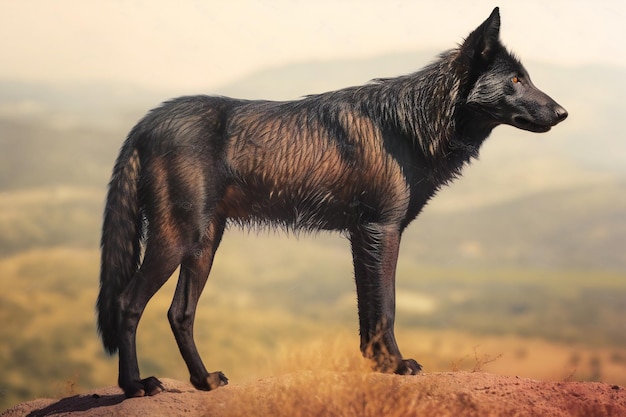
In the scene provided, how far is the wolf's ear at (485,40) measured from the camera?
291 inches

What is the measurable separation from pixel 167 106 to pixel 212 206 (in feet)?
3.27

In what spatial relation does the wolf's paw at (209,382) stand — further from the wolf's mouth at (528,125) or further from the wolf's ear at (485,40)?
the wolf's ear at (485,40)

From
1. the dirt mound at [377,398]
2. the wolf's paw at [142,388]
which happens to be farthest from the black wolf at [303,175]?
the dirt mound at [377,398]

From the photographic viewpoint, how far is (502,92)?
24.7ft

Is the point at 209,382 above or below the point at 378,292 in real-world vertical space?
below

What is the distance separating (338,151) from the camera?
25.0ft

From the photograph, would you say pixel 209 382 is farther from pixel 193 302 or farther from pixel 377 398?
pixel 377 398

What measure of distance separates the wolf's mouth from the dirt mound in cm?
207

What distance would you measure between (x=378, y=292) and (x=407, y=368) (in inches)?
25.9

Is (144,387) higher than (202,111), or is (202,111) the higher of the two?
(202,111)

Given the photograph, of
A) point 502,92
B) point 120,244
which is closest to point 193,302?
point 120,244

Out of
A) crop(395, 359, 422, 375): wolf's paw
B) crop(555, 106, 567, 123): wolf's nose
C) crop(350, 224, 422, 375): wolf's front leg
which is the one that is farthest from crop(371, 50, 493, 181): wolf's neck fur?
crop(395, 359, 422, 375): wolf's paw

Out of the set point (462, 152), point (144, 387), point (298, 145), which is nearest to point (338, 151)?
point (298, 145)

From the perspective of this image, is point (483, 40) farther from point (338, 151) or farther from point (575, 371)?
point (575, 371)
